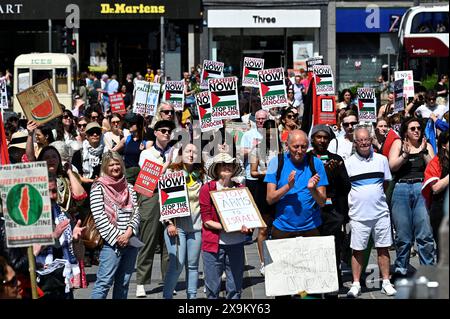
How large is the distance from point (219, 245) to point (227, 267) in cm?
20

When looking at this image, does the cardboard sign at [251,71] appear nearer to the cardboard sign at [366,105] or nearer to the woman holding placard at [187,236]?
the cardboard sign at [366,105]

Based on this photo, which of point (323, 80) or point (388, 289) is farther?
point (323, 80)

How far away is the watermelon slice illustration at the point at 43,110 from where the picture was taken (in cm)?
1114

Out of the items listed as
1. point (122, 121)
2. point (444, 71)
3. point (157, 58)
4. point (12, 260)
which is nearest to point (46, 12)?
point (157, 58)

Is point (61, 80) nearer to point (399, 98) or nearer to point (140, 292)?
point (399, 98)

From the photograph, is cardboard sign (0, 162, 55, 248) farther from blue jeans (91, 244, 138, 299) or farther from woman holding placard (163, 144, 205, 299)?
woman holding placard (163, 144, 205, 299)

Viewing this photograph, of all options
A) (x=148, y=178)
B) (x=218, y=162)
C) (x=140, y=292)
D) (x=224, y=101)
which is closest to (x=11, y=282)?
(x=218, y=162)

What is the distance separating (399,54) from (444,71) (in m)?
4.70

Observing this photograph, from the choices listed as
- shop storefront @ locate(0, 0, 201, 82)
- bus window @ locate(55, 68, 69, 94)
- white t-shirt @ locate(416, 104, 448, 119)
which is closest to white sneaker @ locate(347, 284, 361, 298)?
white t-shirt @ locate(416, 104, 448, 119)

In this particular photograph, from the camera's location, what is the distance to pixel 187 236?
9992mm

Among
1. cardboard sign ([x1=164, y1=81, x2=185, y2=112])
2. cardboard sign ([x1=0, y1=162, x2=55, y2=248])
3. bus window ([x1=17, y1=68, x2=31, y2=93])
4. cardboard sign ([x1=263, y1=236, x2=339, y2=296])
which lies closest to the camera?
cardboard sign ([x1=0, y1=162, x2=55, y2=248])

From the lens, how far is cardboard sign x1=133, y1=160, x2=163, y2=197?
33.8 feet

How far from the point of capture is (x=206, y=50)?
4291 cm

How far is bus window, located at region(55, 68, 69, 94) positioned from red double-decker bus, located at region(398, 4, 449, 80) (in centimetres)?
1096
